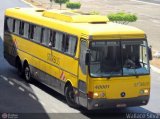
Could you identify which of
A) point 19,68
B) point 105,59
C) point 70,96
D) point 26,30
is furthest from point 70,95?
point 19,68

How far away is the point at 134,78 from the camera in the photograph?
1563cm

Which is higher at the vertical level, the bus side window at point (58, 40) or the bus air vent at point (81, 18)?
the bus air vent at point (81, 18)

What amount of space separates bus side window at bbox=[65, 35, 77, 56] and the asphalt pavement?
199 cm

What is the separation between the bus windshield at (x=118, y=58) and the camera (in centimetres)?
1531

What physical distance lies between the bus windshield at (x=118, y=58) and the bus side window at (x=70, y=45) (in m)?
1.27

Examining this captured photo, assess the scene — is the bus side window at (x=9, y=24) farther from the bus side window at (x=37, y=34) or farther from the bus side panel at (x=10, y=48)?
the bus side window at (x=37, y=34)

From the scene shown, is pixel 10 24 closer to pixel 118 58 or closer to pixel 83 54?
pixel 83 54

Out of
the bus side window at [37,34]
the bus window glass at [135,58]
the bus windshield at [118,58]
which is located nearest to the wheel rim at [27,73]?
the bus side window at [37,34]

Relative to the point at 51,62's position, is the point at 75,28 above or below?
above

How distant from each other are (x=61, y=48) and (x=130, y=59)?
298 centimetres

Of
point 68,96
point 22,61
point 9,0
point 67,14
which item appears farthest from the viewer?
point 9,0

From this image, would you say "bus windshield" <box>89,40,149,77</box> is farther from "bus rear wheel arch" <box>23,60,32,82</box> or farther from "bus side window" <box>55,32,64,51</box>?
"bus rear wheel arch" <box>23,60,32,82</box>

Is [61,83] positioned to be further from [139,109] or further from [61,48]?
[139,109]

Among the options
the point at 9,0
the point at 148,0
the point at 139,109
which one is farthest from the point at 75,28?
the point at 148,0
